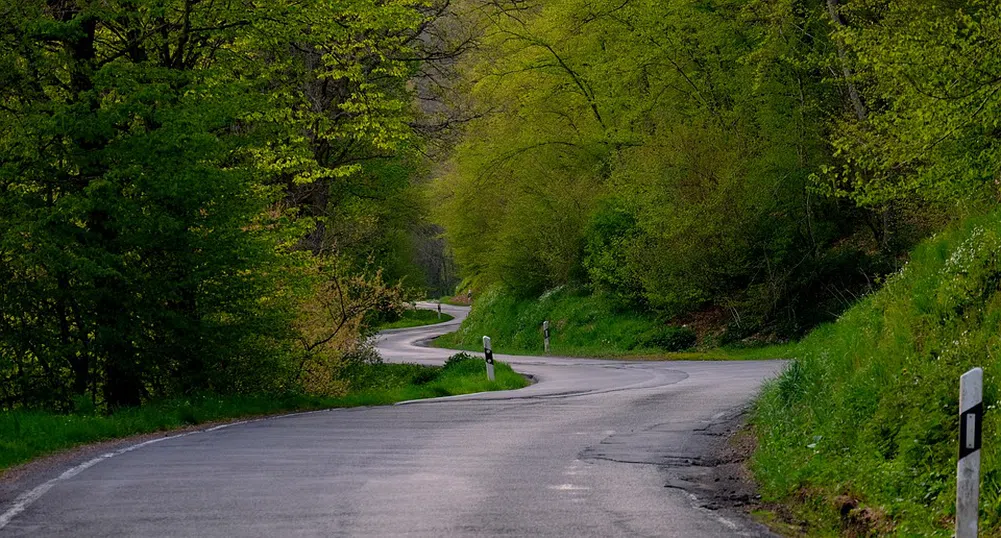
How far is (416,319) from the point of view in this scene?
83.4 meters

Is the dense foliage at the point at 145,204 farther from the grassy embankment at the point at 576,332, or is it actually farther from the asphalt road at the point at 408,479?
the grassy embankment at the point at 576,332

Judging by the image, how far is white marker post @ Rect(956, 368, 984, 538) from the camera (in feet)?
20.4

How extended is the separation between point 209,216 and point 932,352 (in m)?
10.9

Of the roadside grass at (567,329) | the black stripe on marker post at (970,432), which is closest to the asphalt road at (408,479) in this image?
the black stripe on marker post at (970,432)

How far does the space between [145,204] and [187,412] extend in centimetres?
312

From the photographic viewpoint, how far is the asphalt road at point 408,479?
7.35m

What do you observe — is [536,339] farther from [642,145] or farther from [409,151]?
[409,151]

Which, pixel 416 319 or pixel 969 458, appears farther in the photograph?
pixel 416 319

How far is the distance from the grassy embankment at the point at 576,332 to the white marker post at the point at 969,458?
22649 millimetres

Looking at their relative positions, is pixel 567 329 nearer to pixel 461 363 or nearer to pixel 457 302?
pixel 461 363

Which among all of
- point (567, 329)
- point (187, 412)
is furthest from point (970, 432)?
point (567, 329)

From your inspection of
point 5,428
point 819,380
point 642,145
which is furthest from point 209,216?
point 642,145

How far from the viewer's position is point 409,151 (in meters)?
27.1

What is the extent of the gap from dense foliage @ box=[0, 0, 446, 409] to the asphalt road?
8.50 feet
